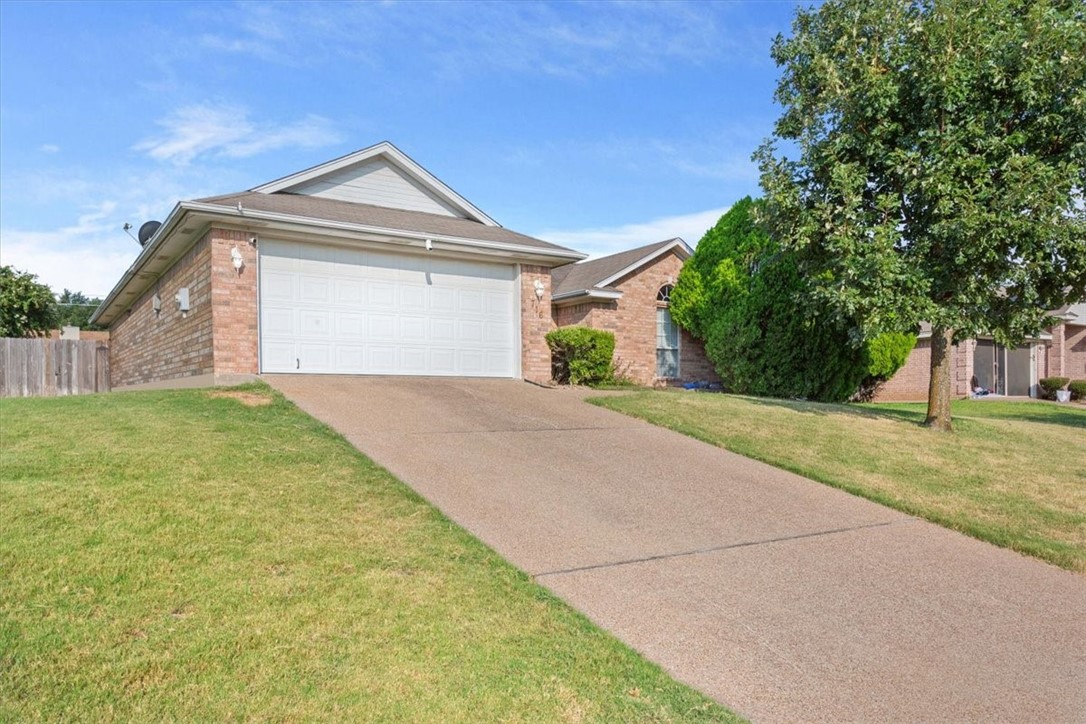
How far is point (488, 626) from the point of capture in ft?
12.0

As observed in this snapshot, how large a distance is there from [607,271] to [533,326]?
551 cm

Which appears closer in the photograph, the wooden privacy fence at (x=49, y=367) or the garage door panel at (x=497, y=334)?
the garage door panel at (x=497, y=334)

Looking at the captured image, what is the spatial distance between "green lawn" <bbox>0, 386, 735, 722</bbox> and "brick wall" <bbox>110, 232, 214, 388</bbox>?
5629 mm

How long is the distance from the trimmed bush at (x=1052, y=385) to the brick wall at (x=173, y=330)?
89.2 feet

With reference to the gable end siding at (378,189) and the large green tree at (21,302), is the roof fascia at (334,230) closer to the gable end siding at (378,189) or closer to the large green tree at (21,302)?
the gable end siding at (378,189)

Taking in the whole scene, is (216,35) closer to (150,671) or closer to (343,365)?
(343,365)

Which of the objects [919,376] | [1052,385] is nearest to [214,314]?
[919,376]

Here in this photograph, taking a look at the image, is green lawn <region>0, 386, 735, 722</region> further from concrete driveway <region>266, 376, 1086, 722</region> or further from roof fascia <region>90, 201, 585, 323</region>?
roof fascia <region>90, 201, 585, 323</region>

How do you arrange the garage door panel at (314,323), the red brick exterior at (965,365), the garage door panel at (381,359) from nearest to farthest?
the garage door panel at (314,323) → the garage door panel at (381,359) → the red brick exterior at (965,365)

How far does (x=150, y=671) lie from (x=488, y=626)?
1552 mm

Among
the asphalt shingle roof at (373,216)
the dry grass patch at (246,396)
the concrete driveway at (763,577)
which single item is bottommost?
the concrete driveway at (763,577)

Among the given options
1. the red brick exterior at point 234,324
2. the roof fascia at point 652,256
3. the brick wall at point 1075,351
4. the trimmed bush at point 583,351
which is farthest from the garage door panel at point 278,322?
the brick wall at point 1075,351

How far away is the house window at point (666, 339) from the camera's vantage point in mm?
18609

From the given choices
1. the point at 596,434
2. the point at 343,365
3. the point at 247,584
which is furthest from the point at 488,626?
the point at 343,365
